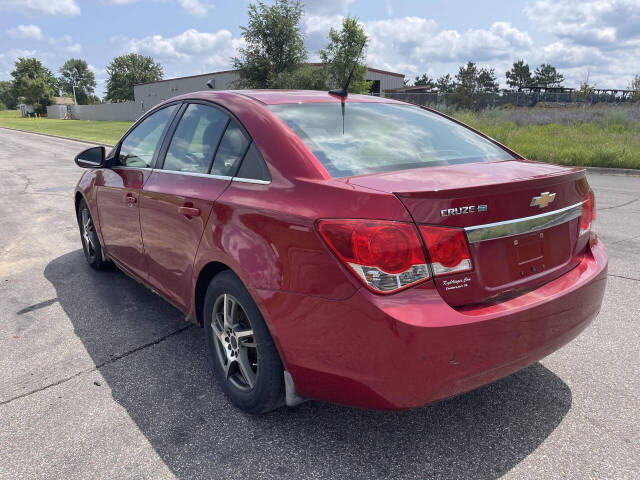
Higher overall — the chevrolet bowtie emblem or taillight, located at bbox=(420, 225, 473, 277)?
the chevrolet bowtie emblem

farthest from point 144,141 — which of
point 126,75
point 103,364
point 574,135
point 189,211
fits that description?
point 126,75

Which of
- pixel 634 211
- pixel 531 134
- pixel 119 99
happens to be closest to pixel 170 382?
pixel 634 211

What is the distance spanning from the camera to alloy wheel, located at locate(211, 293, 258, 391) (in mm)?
2562

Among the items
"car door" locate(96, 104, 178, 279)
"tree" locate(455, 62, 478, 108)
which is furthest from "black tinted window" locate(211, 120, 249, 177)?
"tree" locate(455, 62, 478, 108)

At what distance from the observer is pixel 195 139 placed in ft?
10.4

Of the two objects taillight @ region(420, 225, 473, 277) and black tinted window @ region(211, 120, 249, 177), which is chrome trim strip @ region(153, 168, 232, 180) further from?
taillight @ region(420, 225, 473, 277)

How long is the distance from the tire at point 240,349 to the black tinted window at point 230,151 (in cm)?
58

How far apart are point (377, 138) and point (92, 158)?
278 cm

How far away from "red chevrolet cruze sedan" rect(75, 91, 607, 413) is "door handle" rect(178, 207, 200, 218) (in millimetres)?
14

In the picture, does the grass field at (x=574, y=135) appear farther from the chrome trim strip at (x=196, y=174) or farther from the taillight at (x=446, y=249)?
the taillight at (x=446, y=249)

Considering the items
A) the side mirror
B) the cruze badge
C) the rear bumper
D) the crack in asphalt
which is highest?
the side mirror

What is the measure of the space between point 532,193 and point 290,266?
3.64 feet

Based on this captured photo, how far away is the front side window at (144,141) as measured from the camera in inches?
141

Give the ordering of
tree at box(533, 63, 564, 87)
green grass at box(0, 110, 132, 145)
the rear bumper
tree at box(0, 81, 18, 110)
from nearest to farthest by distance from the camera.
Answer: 1. the rear bumper
2. green grass at box(0, 110, 132, 145)
3. tree at box(533, 63, 564, 87)
4. tree at box(0, 81, 18, 110)
